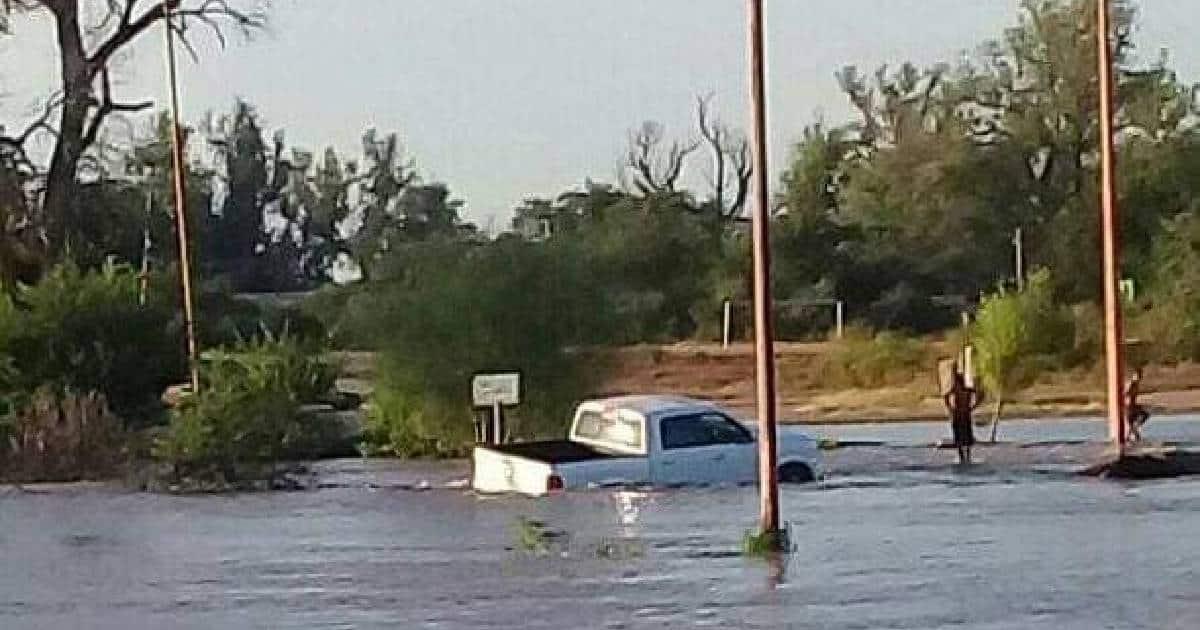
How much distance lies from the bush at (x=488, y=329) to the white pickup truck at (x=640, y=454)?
1082cm

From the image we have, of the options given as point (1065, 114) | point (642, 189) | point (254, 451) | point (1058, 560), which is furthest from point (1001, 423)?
point (642, 189)

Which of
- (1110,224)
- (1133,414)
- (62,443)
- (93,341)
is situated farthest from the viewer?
(93,341)

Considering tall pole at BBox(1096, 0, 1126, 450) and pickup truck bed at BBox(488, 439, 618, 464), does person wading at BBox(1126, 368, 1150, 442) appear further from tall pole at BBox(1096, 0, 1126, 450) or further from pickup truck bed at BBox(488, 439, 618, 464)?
pickup truck bed at BBox(488, 439, 618, 464)

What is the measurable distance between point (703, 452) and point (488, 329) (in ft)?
42.3

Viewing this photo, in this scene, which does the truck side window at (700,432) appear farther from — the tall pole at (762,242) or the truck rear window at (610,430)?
the tall pole at (762,242)

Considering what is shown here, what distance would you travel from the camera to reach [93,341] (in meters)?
54.4

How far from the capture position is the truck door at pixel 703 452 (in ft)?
123

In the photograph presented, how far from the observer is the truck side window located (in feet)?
124

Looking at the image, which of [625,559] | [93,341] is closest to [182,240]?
[93,341]

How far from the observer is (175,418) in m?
46.3

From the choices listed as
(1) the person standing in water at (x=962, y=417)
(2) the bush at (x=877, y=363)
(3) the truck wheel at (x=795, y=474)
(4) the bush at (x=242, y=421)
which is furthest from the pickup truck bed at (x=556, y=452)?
(2) the bush at (x=877, y=363)

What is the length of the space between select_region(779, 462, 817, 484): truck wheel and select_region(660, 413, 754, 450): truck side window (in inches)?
23.9

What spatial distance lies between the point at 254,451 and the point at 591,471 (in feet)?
30.8

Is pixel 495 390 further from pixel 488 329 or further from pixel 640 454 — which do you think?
pixel 640 454
